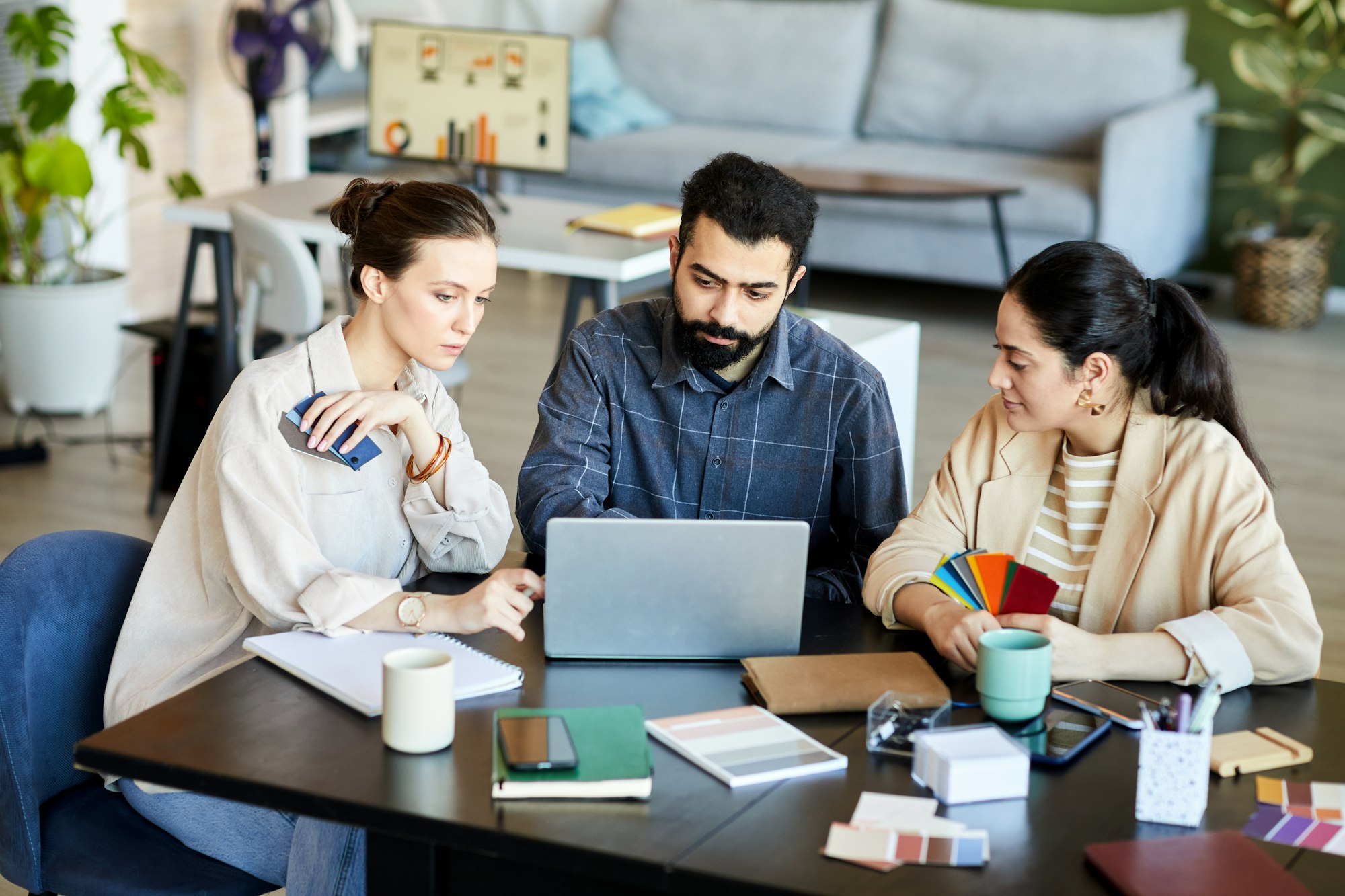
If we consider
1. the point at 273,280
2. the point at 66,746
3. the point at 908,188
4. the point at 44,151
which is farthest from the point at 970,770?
the point at 908,188

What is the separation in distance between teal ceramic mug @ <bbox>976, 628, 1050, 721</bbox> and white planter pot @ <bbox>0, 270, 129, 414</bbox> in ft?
11.5

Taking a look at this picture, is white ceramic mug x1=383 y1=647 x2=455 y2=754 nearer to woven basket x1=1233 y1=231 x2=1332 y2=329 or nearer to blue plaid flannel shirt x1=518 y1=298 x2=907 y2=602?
blue plaid flannel shirt x1=518 y1=298 x2=907 y2=602

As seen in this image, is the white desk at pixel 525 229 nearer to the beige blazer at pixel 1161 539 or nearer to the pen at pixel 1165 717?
the beige blazer at pixel 1161 539

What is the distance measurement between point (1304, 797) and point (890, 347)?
6.35ft

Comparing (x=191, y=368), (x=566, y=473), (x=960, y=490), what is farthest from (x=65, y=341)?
(x=960, y=490)

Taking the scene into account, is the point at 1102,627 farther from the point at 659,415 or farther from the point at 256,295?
the point at 256,295

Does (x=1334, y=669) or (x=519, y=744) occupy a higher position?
(x=519, y=744)

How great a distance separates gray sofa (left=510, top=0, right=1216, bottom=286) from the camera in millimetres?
5727

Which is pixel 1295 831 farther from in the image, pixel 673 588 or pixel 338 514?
pixel 338 514

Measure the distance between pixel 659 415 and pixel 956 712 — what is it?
75cm

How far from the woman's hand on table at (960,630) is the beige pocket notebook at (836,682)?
4cm

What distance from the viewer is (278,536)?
1.72 meters

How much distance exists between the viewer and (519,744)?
142 cm

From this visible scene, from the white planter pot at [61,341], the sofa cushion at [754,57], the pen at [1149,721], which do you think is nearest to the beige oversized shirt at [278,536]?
the pen at [1149,721]
